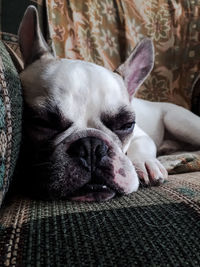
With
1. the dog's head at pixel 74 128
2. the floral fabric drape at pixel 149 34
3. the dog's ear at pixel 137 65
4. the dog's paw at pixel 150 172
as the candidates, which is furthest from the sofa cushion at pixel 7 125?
the floral fabric drape at pixel 149 34

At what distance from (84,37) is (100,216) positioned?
1.20m

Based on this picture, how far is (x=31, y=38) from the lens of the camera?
108 cm

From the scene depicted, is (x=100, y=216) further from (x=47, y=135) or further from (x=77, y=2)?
(x=77, y=2)

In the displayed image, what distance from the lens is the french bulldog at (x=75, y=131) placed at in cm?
71

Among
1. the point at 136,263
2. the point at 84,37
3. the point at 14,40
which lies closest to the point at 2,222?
the point at 136,263

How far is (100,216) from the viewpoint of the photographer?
0.55 metres

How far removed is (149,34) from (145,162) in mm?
990

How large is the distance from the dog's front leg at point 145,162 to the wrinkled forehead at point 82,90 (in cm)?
18

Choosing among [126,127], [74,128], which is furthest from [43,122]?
[126,127]

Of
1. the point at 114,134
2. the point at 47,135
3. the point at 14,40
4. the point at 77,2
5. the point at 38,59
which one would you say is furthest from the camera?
the point at 77,2

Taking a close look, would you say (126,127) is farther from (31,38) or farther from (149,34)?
(149,34)

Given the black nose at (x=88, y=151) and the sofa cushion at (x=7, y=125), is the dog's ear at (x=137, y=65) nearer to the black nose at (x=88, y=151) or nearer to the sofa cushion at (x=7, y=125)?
the black nose at (x=88, y=151)

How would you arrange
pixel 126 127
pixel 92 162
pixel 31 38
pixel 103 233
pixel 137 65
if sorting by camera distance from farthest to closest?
pixel 137 65 < pixel 31 38 < pixel 126 127 < pixel 92 162 < pixel 103 233

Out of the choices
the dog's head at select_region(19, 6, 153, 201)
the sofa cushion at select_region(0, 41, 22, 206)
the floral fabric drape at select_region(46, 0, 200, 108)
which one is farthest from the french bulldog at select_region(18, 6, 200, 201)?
the floral fabric drape at select_region(46, 0, 200, 108)
